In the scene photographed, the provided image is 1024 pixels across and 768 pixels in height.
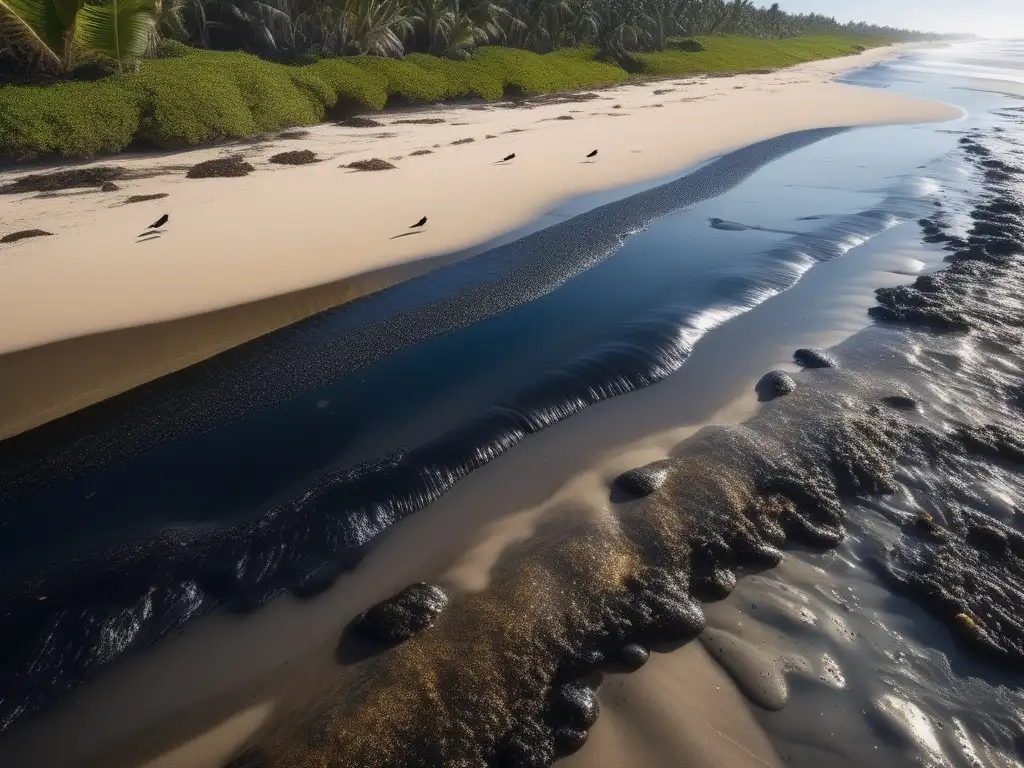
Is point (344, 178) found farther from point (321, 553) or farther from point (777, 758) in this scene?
point (777, 758)

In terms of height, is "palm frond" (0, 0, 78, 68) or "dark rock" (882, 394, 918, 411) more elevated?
"palm frond" (0, 0, 78, 68)

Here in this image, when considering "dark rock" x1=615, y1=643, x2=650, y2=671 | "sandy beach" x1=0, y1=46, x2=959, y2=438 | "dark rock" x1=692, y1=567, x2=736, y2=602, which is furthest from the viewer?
"sandy beach" x1=0, y1=46, x2=959, y2=438

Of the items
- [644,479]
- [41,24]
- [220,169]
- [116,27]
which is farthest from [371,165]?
[644,479]

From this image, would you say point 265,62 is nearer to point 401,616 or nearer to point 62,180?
point 62,180

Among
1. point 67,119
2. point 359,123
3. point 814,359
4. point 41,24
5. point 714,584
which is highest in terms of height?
point 41,24

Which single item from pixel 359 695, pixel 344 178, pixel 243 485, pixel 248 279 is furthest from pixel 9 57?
pixel 359 695

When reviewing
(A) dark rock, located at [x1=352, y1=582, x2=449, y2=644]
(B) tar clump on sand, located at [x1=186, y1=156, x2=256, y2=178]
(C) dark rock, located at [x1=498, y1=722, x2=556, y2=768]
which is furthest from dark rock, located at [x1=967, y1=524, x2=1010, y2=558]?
(B) tar clump on sand, located at [x1=186, y1=156, x2=256, y2=178]

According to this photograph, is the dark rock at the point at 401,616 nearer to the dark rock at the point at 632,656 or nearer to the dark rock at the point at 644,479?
the dark rock at the point at 632,656

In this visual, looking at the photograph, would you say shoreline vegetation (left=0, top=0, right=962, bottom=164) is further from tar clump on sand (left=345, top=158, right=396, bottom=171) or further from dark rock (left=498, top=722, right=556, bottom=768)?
dark rock (left=498, top=722, right=556, bottom=768)
